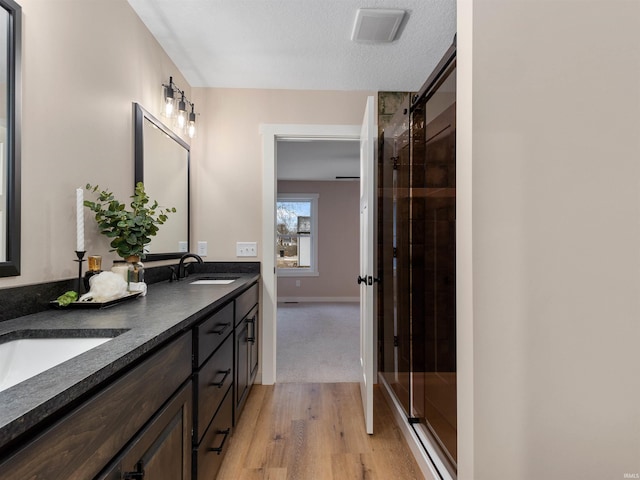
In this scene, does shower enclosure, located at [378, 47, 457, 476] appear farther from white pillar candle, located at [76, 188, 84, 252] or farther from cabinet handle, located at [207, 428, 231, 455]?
white pillar candle, located at [76, 188, 84, 252]

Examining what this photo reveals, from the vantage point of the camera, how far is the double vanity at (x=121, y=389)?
20.7 inches

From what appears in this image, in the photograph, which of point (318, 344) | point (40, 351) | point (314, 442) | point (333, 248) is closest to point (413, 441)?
point (314, 442)

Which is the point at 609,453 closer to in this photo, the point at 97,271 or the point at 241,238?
the point at 97,271

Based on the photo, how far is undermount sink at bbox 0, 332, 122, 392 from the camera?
87 cm

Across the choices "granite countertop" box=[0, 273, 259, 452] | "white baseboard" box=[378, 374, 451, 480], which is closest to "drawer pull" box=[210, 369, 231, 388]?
"granite countertop" box=[0, 273, 259, 452]

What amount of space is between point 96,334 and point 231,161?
2002mm

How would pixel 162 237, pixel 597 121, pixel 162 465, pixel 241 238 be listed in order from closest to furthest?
pixel 597 121, pixel 162 465, pixel 162 237, pixel 241 238

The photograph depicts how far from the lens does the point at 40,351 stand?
2.98ft

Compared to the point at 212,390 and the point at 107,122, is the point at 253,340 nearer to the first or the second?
the point at 212,390

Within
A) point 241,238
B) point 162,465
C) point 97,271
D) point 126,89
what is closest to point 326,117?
point 241,238

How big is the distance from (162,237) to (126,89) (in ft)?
2.92

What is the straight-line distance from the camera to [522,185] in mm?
773

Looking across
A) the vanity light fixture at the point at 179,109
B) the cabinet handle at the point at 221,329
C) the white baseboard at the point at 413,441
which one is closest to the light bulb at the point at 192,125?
the vanity light fixture at the point at 179,109

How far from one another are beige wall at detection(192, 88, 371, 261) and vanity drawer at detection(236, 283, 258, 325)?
36 centimetres
